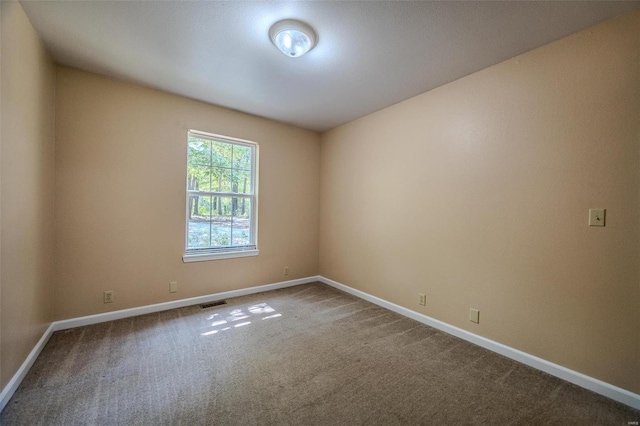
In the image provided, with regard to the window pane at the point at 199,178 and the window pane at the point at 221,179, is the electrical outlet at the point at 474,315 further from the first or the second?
the window pane at the point at 199,178

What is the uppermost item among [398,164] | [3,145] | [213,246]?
[398,164]

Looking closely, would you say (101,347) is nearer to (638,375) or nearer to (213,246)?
(213,246)

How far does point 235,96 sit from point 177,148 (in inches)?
36.7

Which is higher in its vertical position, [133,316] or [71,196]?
[71,196]

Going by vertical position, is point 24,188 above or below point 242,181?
below

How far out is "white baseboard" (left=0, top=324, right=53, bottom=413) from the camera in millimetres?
1550

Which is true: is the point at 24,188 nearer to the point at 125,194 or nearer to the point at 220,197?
the point at 125,194

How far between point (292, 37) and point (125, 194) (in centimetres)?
237

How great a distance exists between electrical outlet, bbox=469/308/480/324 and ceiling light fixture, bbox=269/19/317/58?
8.99ft

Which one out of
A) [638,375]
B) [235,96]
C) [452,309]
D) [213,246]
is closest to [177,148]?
[235,96]

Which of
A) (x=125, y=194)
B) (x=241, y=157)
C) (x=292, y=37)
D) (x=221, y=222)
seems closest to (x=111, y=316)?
(x=125, y=194)

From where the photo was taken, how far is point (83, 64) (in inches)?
95.6

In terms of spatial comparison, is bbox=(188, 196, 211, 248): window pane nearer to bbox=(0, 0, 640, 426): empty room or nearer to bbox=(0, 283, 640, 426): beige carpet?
bbox=(0, 0, 640, 426): empty room

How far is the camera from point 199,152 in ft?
10.8
